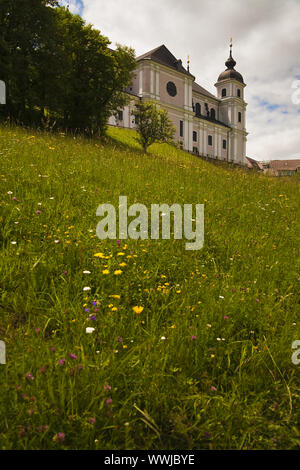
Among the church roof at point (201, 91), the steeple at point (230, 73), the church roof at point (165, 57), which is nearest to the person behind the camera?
the church roof at point (165, 57)

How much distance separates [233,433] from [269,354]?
62 cm

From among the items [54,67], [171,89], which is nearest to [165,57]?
[171,89]

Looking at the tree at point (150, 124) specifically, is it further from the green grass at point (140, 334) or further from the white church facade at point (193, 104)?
the green grass at point (140, 334)

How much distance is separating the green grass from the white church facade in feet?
101

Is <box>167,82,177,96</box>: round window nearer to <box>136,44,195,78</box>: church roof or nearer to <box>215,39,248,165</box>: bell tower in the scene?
<box>136,44,195,78</box>: church roof

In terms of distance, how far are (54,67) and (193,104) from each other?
5023 cm

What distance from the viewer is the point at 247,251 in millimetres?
3723

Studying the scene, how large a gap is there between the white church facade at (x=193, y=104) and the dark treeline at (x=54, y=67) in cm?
1679

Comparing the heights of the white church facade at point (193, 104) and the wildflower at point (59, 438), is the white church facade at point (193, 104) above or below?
above

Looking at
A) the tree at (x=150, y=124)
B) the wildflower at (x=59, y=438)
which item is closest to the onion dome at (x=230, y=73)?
the tree at (x=150, y=124)

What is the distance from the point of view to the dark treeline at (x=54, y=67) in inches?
634

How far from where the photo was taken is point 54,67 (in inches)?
669
